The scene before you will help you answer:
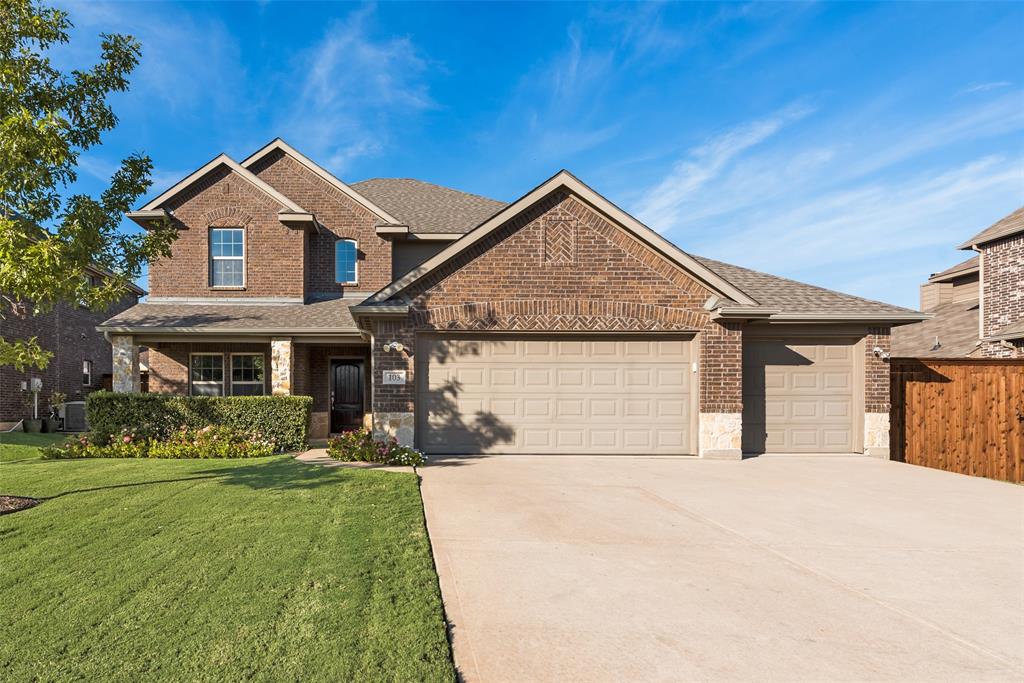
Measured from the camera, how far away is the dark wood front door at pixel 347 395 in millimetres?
14484

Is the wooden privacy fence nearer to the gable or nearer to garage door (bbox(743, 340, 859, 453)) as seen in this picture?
garage door (bbox(743, 340, 859, 453))

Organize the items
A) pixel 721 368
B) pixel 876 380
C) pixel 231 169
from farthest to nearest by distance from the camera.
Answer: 1. pixel 231 169
2. pixel 876 380
3. pixel 721 368

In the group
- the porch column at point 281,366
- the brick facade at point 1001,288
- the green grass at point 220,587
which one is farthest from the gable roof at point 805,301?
the porch column at point 281,366

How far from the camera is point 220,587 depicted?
156 inches

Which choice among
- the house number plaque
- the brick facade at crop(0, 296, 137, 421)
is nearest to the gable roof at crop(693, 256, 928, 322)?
the house number plaque

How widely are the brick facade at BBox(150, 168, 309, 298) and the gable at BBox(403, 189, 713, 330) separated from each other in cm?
589

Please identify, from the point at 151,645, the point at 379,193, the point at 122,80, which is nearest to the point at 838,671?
the point at 151,645

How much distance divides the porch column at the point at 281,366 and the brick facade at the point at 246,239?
2.26 meters

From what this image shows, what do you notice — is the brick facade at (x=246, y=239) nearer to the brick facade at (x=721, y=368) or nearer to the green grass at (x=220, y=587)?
the green grass at (x=220, y=587)

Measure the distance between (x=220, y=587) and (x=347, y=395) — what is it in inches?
429

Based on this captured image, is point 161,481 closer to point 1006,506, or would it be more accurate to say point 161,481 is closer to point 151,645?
point 151,645

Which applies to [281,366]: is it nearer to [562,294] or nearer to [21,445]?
[21,445]

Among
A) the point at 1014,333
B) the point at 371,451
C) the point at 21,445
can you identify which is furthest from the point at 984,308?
the point at 21,445

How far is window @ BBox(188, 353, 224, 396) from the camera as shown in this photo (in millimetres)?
13848
